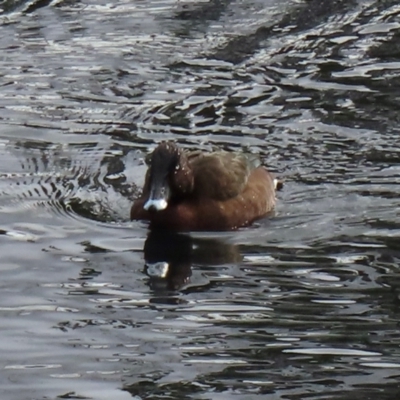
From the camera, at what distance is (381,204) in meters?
12.2

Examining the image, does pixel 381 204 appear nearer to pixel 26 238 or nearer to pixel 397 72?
pixel 26 238

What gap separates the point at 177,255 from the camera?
11305mm

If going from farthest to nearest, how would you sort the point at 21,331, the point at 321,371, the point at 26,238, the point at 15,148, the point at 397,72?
1. the point at 397,72
2. the point at 15,148
3. the point at 26,238
4. the point at 21,331
5. the point at 321,371

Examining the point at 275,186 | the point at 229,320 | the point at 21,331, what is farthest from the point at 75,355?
the point at 275,186

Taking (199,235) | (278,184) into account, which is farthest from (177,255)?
(278,184)

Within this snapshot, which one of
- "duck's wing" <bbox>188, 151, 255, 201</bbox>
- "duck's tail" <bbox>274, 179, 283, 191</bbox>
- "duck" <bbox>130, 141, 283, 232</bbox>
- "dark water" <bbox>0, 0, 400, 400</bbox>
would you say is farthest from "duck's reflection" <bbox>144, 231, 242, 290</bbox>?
"duck's tail" <bbox>274, 179, 283, 191</bbox>

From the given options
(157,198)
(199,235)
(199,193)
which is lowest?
(199,235)

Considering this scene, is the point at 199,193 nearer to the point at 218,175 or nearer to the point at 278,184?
the point at 218,175

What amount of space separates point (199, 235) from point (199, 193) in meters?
0.54

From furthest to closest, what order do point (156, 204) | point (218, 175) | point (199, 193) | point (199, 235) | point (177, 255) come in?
point (218, 175) < point (199, 193) < point (199, 235) < point (156, 204) < point (177, 255)

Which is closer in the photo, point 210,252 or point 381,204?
point 210,252

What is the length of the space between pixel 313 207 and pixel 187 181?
113cm

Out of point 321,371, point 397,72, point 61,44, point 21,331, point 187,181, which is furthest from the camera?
point 61,44

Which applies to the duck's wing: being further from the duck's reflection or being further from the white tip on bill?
the duck's reflection
